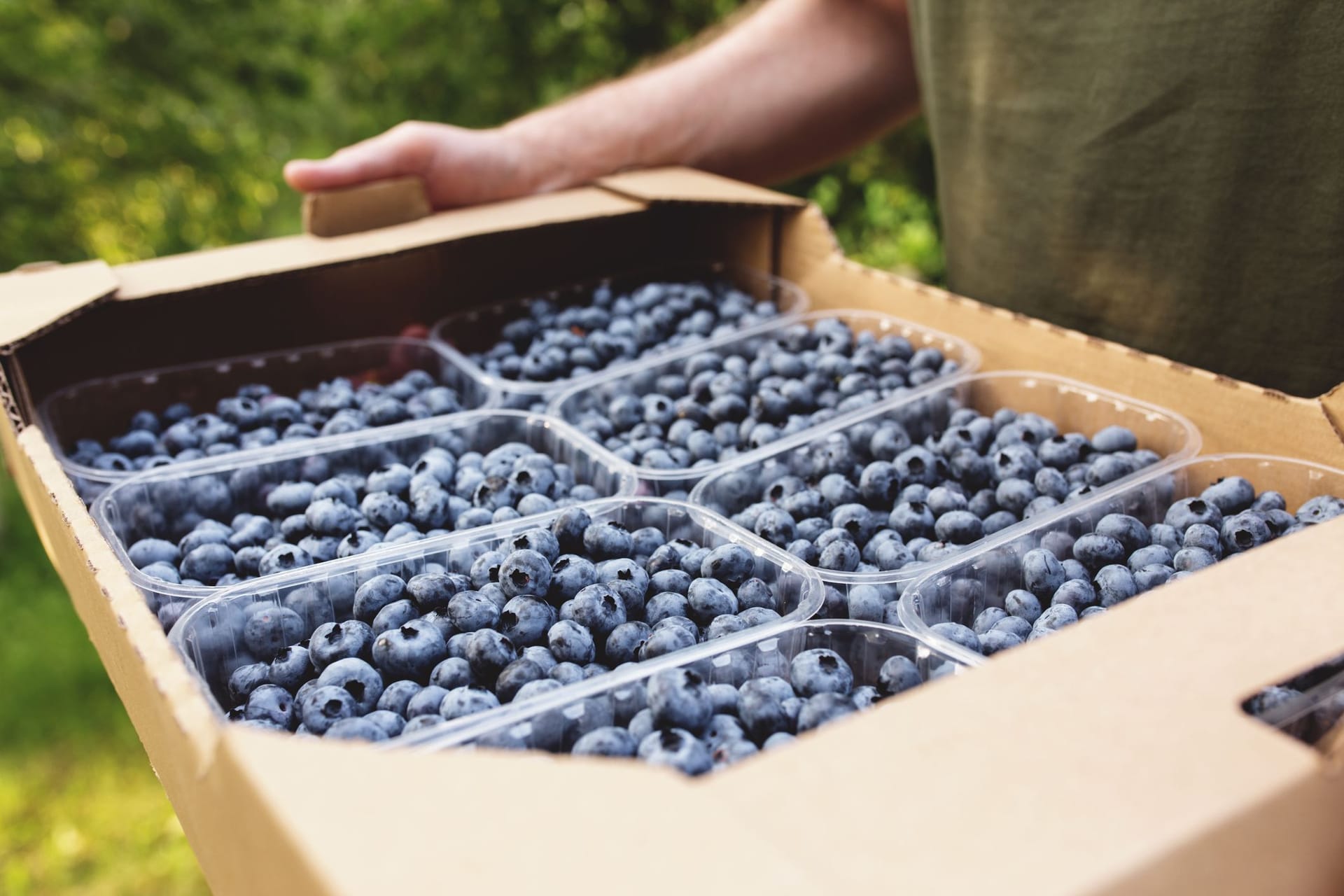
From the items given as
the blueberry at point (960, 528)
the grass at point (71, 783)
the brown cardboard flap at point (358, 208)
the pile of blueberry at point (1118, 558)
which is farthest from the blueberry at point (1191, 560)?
the grass at point (71, 783)

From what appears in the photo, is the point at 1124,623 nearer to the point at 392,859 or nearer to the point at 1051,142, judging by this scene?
the point at 392,859

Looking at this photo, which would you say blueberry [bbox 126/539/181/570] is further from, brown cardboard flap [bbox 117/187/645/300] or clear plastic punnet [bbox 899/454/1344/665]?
clear plastic punnet [bbox 899/454/1344/665]

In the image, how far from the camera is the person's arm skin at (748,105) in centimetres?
231

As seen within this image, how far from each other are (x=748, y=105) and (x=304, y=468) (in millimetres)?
1359

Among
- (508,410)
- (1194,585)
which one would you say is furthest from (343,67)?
(1194,585)

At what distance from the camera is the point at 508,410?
5.73ft

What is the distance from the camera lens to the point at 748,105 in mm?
2428

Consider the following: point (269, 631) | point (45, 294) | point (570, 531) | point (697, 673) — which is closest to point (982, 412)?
point (570, 531)

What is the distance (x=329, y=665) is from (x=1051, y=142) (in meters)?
1.38

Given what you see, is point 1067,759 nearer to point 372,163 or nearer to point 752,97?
point 372,163

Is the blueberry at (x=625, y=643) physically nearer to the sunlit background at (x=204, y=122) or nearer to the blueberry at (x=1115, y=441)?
the blueberry at (x=1115, y=441)

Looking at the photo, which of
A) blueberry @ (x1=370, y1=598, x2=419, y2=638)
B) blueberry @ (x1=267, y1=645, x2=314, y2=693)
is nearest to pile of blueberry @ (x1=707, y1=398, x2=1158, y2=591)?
blueberry @ (x1=370, y1=598, x2=419, y2=638)

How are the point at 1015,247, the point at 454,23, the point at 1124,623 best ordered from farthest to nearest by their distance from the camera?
the point at 454,23, the point at 1015,247, the point at 1124,623

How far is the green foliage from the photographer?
4.37 m
